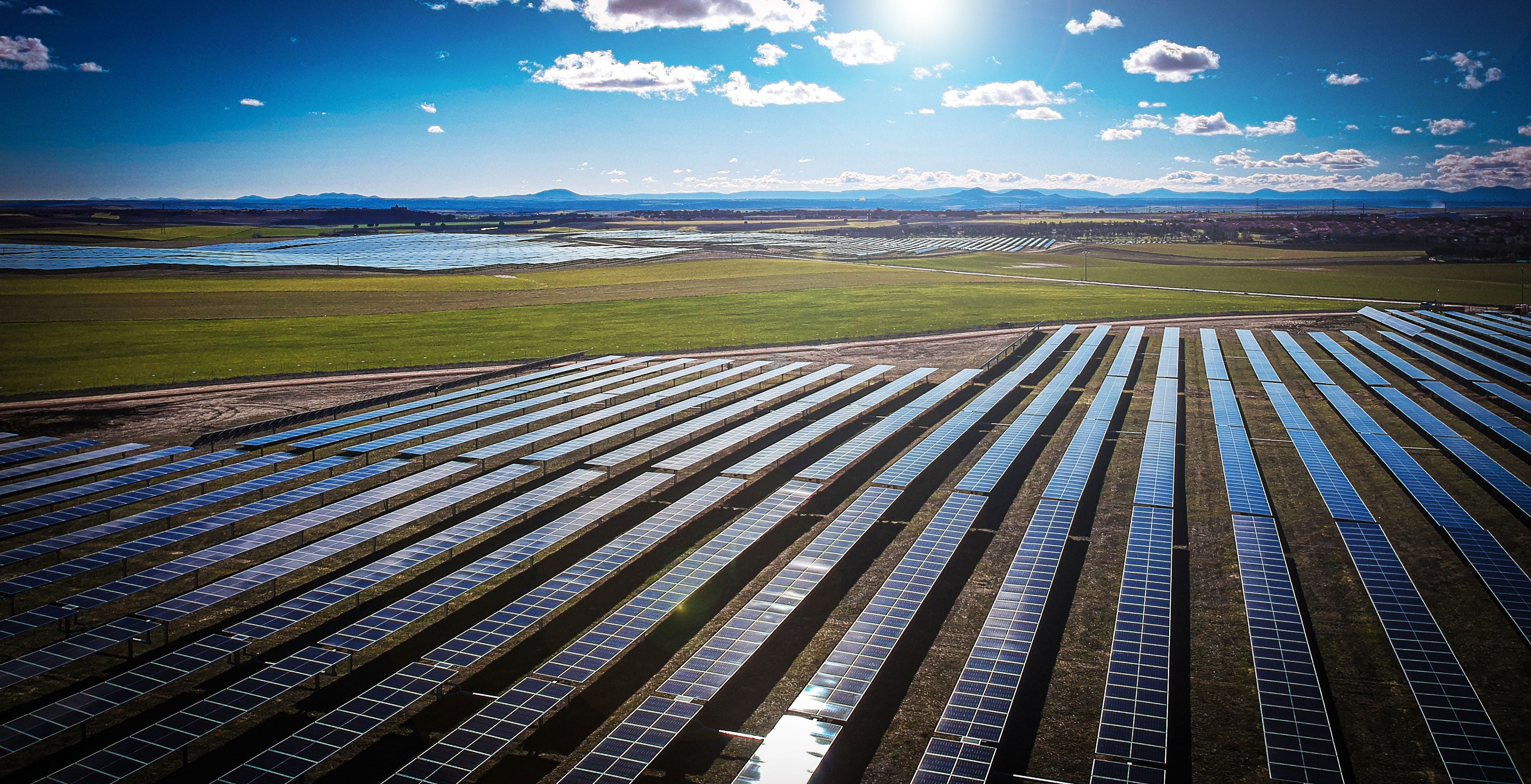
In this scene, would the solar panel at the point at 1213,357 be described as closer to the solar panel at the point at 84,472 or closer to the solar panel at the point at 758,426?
the solar panel at the point at 758,426

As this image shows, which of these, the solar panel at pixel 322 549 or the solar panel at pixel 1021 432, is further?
the solar panel at pixel 1021 432

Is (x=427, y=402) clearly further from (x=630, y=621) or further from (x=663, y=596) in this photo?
(x=630, y=621)

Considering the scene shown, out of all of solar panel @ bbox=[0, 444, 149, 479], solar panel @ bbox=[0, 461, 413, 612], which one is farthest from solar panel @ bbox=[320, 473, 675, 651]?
solar panel @ bbox=[0, 444, 149, 479]

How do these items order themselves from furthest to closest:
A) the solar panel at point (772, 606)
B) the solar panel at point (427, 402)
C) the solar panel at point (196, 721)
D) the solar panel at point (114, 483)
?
1. the solar panel at point (427, 402)
2. the solar panel at point (114, 483)
3. the solar panel at point (772, 606)
4. the solar panel at point (196, 721)

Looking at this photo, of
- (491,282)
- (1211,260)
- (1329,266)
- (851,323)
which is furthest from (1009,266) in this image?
(491,282)

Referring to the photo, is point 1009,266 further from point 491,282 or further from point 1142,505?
point 1142,505

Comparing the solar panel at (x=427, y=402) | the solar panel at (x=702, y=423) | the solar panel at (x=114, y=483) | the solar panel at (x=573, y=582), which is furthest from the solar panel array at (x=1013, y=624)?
the solar panel at (x=427, y=402)
